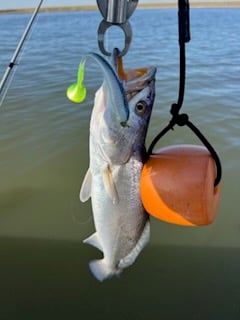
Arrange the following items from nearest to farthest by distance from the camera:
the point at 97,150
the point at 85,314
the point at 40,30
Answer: the point at 97,150, the point at 85,314, the point at 40,30

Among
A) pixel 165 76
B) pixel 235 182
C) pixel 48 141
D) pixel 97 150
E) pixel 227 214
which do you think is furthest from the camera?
pixel 165 76

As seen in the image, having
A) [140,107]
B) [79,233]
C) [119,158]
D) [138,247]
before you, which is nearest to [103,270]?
[138,247]

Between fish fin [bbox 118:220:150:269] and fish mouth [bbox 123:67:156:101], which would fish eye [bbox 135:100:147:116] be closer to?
fish mouth [bbox 123:67:156:101]

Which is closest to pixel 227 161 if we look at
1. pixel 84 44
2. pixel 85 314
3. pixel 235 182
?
pixel 235 182

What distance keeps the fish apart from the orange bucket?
0.09m

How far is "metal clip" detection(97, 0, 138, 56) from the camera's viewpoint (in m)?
1.41

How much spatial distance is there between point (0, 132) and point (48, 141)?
0.92 meters

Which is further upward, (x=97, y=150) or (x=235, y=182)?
(x=97, y=150)

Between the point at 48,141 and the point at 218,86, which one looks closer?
the point at 48,141

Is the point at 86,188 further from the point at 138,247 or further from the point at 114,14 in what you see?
the point at 114,14

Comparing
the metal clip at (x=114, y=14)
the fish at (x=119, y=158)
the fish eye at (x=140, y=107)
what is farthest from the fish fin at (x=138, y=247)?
the metal clip at (x=114, y=14)

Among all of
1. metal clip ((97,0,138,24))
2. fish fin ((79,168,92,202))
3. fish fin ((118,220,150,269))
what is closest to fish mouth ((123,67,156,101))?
metal clip ((97,0,138,24))

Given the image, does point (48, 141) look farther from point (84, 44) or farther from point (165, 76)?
point (84, 44)

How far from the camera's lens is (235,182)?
502 cm
